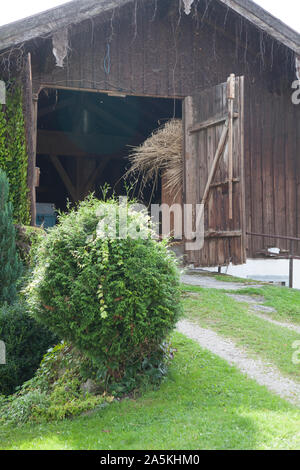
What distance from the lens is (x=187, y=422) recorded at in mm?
3818

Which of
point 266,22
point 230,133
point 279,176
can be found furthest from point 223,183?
point 266,22

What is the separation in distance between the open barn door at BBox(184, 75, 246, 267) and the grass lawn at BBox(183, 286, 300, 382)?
1746 mm

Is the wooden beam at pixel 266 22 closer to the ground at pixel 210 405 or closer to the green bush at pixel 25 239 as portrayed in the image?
the green bush at pixel 25 239

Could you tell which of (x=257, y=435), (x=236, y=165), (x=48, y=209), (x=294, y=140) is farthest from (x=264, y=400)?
(x=48, y=209)

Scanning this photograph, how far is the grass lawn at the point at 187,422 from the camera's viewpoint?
11.5ft

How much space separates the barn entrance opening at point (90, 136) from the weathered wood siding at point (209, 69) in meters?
3.70

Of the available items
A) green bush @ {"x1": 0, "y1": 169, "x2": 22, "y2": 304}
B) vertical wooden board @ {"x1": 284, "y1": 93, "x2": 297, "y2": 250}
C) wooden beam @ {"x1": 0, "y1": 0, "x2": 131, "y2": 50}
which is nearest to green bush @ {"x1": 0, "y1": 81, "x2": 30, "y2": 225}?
wooden beam @ {"x1": 0, "y1": 0, "x2": 131, "y2": 50}

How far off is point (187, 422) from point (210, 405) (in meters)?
0.47

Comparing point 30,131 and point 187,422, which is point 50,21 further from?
point 187,422

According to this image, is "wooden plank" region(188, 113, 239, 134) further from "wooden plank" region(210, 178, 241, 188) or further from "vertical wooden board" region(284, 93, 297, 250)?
"vertical wooden board" region(284, 93, 297, 250)

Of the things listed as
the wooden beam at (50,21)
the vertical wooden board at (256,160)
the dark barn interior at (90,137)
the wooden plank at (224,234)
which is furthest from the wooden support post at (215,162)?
the dark barn interior at (90,137)

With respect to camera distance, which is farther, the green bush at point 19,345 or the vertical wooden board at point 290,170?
the vertical wooden board at point 290,170

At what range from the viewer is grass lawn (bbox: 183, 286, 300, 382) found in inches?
210
